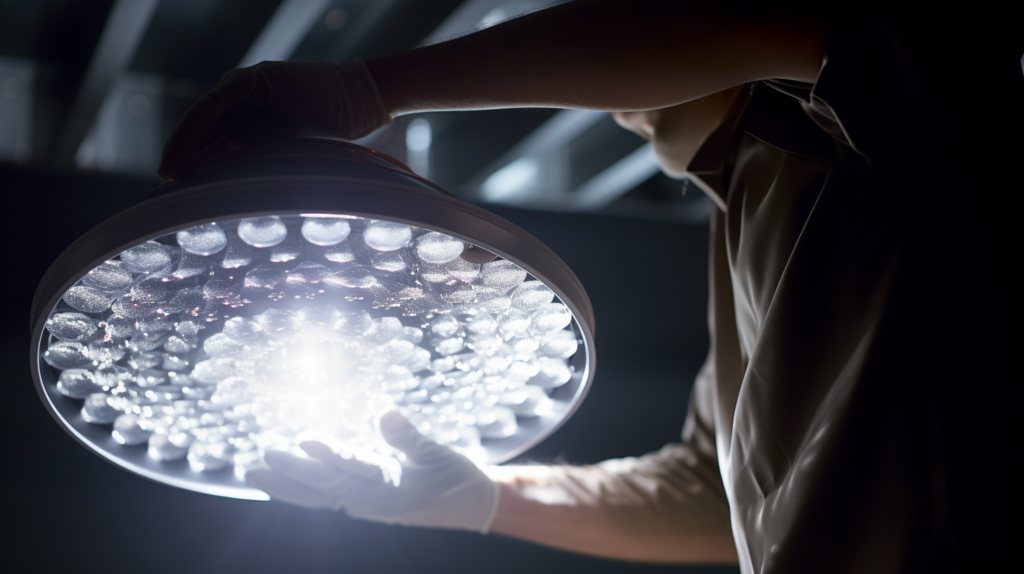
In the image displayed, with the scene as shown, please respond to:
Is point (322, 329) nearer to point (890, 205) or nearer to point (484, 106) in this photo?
point (484, 106)

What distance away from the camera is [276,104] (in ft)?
1.74

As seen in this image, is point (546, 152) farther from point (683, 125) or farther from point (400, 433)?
point (400, 433)

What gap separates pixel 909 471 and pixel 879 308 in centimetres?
12

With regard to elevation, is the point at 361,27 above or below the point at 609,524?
above

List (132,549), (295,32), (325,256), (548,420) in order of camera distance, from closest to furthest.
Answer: (325,256)
(548,420)
(295,32)
(132,549)

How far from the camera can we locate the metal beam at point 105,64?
1.31 m

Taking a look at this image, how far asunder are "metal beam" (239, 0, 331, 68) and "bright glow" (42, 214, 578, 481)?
0.88 metres

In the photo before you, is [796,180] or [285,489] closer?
[796,180]

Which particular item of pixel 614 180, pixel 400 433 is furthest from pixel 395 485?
pixel 614 180

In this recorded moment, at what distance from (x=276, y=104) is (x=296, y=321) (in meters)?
0.17

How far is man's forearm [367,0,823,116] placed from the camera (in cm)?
48

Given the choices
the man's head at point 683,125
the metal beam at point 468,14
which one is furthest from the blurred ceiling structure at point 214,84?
the man's head at point 683,125

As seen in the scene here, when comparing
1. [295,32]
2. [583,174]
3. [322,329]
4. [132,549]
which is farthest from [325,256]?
[583,174]

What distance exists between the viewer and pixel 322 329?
545 mm
